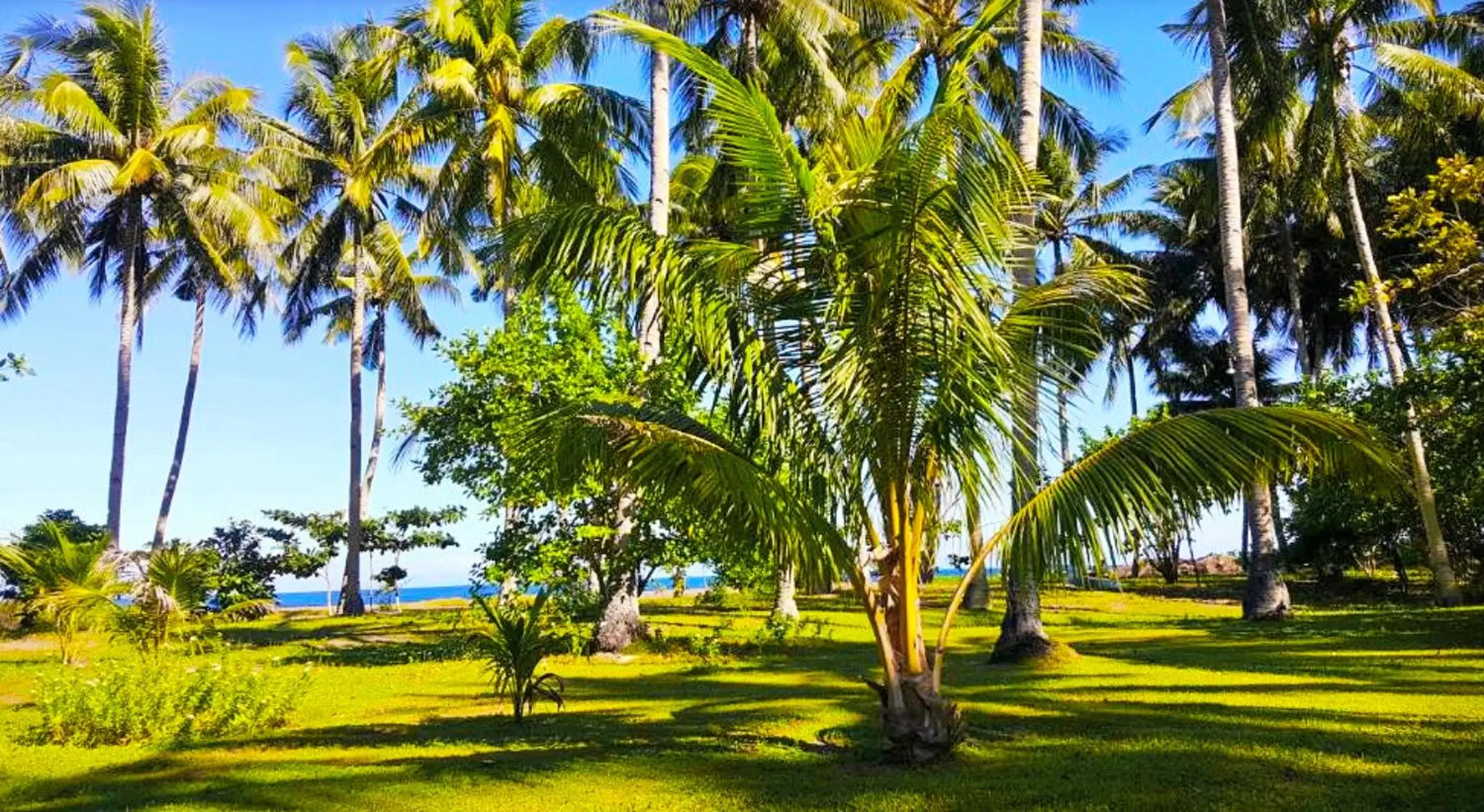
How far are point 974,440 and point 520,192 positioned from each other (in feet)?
58.5

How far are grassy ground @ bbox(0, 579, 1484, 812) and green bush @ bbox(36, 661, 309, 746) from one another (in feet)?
1.19

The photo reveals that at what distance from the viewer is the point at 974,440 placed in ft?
22.7

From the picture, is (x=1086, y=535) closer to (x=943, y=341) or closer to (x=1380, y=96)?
(x=943, y=341)

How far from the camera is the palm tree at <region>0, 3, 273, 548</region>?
931 inches

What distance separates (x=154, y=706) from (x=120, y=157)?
67.9 ft

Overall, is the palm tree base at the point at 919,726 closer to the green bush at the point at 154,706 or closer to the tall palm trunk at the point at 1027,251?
the tall palm trunk at the point at 1027,251

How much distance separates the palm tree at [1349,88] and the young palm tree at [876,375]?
15.0m

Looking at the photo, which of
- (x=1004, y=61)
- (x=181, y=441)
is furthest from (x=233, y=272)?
(x=1004, y=61)

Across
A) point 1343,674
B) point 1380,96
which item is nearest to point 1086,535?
point 1343,674

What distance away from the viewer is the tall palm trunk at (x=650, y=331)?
15.6 m

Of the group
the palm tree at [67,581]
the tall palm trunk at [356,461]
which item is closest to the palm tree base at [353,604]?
the tall palm trunk at [356,461]

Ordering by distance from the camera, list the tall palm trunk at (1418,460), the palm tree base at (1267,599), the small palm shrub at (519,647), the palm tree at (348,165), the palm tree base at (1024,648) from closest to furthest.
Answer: the small palm shrub at (519,647)
the palm tree base at (1024,648)
the palm tree base at (1267,599)
the tall palm trunk at (1418,460)
the palm tree at (348,165)

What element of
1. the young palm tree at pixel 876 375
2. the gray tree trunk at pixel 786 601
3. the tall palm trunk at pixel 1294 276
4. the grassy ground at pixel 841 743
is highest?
the tall palm trunk at pixel 1294 276

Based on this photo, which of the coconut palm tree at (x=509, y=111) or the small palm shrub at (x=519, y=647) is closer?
the small palm shrub at (x=519, y=647)
